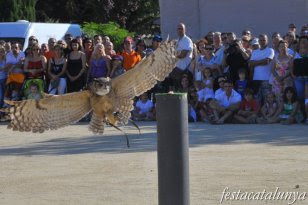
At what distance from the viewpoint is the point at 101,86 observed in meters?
8.56

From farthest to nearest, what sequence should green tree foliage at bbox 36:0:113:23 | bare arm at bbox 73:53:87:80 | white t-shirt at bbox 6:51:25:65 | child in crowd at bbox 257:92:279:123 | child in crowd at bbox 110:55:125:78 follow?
green tree foliage at bbox 36:0:113:23 → white t-shirt at bbox 6:51:25:65 → bare arm at bbox 73:53:87:80 → child in crowd at bbox 110:55:125:78 → child in crowd at bbox 257:92:279:123

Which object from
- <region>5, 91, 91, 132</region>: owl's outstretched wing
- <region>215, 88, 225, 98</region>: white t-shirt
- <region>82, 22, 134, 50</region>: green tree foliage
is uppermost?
<region>82, 22, 134, 50</region>: green tree foliage

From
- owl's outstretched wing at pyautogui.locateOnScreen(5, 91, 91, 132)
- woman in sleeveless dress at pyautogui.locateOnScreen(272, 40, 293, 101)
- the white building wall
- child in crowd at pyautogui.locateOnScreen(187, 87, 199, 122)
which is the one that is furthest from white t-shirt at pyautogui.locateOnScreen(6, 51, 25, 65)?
owl's outstretched wing at pyautogui.locateOnScreen(5, 91, 91, 132)

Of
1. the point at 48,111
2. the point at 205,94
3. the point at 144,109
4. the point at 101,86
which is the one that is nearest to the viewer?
the point at 101,86

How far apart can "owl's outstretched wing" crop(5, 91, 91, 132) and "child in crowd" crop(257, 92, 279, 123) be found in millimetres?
5965

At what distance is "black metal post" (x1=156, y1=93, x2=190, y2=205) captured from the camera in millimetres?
5316

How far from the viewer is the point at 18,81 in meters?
16.6

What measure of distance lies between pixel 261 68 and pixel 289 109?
3.47 ft

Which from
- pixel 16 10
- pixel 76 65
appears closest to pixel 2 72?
pixel 76 65

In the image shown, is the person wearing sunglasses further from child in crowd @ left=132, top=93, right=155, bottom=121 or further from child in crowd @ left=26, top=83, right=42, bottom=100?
child in crowd @ left=132, top=93, right=155, bottom=121

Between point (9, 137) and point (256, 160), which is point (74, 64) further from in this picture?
point (256, 160)

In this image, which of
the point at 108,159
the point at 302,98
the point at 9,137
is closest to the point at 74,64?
the point at 9,137

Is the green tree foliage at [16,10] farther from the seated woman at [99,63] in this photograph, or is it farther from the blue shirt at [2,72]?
the seated woman at [99,63]

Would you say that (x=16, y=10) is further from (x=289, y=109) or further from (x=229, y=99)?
(x=289, y=109)
